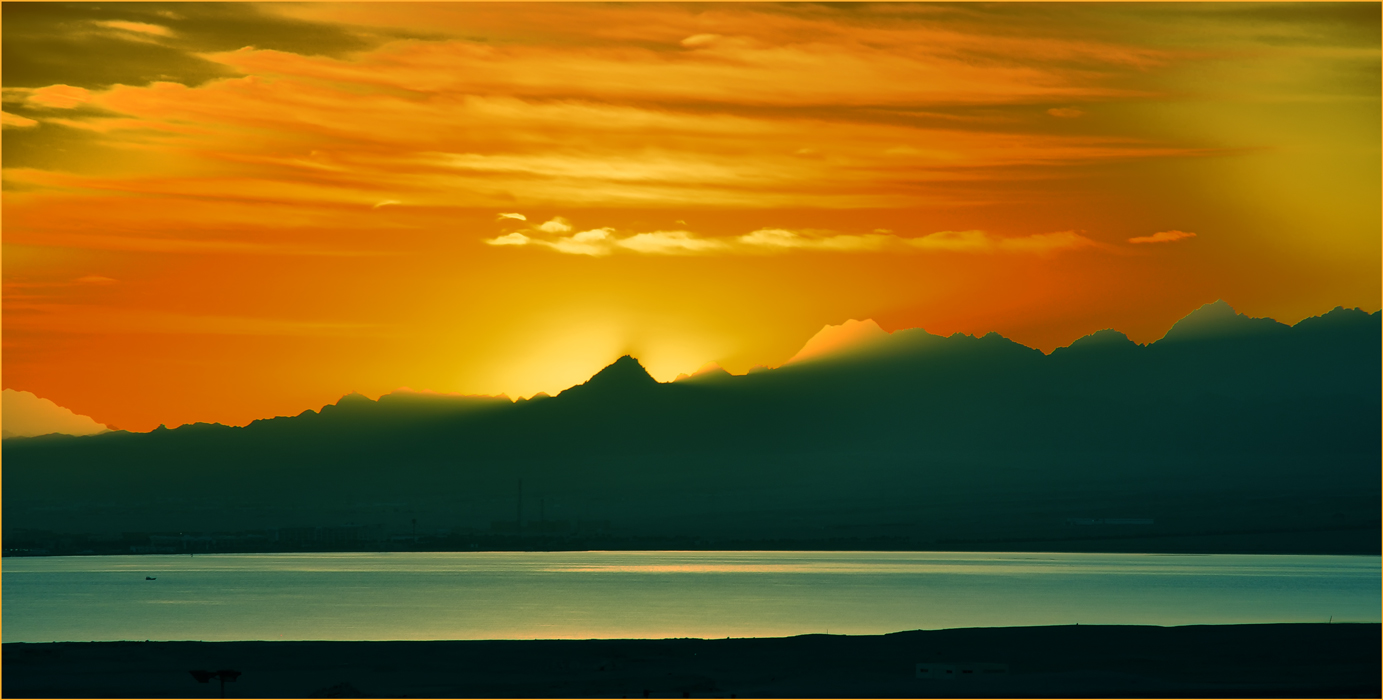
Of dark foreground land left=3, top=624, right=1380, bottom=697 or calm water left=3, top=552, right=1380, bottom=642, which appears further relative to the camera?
calm water left=3, top=552, right=1380, bottom=642

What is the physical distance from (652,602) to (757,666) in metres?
61.5

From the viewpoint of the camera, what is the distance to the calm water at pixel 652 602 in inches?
3226

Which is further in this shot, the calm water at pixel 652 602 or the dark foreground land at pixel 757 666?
the calm water at pixel 652 602

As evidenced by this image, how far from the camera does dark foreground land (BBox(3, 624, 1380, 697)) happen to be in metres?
44.4

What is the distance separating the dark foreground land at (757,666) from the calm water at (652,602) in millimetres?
17768

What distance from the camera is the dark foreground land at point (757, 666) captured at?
44375 millimetres

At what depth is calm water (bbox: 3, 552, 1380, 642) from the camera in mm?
81938

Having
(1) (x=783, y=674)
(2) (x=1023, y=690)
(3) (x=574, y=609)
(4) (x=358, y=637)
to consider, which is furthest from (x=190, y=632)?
(2) (x=1023, y=690)

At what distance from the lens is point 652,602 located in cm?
11094

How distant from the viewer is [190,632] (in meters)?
80.6

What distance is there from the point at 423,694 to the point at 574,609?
5858 cm

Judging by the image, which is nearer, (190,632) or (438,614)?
(190,632)

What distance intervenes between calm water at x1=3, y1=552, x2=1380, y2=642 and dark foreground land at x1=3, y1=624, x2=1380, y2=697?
17768 millimetres

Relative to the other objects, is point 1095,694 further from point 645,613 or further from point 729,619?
point 645,613
